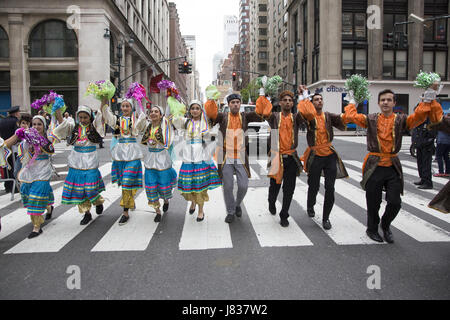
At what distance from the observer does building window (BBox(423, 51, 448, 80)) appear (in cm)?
3638

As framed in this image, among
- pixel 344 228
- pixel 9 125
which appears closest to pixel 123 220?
pixel 344 228

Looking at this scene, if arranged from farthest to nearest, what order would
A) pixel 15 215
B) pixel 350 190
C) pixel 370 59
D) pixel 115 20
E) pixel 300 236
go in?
1. pixel 370 59
2. pixel 115 20
3. pixel 350 190
4. pixel 15 215
5. pixel 300 236

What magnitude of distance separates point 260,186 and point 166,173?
338 cm

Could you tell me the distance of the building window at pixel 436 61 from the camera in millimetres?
36375

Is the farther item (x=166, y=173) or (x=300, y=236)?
(x=166, y=173)

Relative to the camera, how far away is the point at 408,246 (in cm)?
446

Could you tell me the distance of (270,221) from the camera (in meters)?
5.65

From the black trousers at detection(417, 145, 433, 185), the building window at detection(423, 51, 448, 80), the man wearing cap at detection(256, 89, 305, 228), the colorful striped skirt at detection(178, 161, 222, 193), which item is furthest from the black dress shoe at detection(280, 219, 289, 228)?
the building window at detection(423, 51, 448, 80)

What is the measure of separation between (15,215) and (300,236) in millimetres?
4987

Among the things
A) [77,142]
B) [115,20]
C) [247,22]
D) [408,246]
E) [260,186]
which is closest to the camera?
[408,246]

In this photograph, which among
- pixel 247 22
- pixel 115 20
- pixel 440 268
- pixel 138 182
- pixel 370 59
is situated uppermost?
pixel 247 22

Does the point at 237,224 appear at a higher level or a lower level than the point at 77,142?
lower

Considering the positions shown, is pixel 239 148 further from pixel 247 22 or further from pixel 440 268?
pixel 247 22

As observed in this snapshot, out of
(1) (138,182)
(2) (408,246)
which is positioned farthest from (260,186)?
(2) (408,246)
